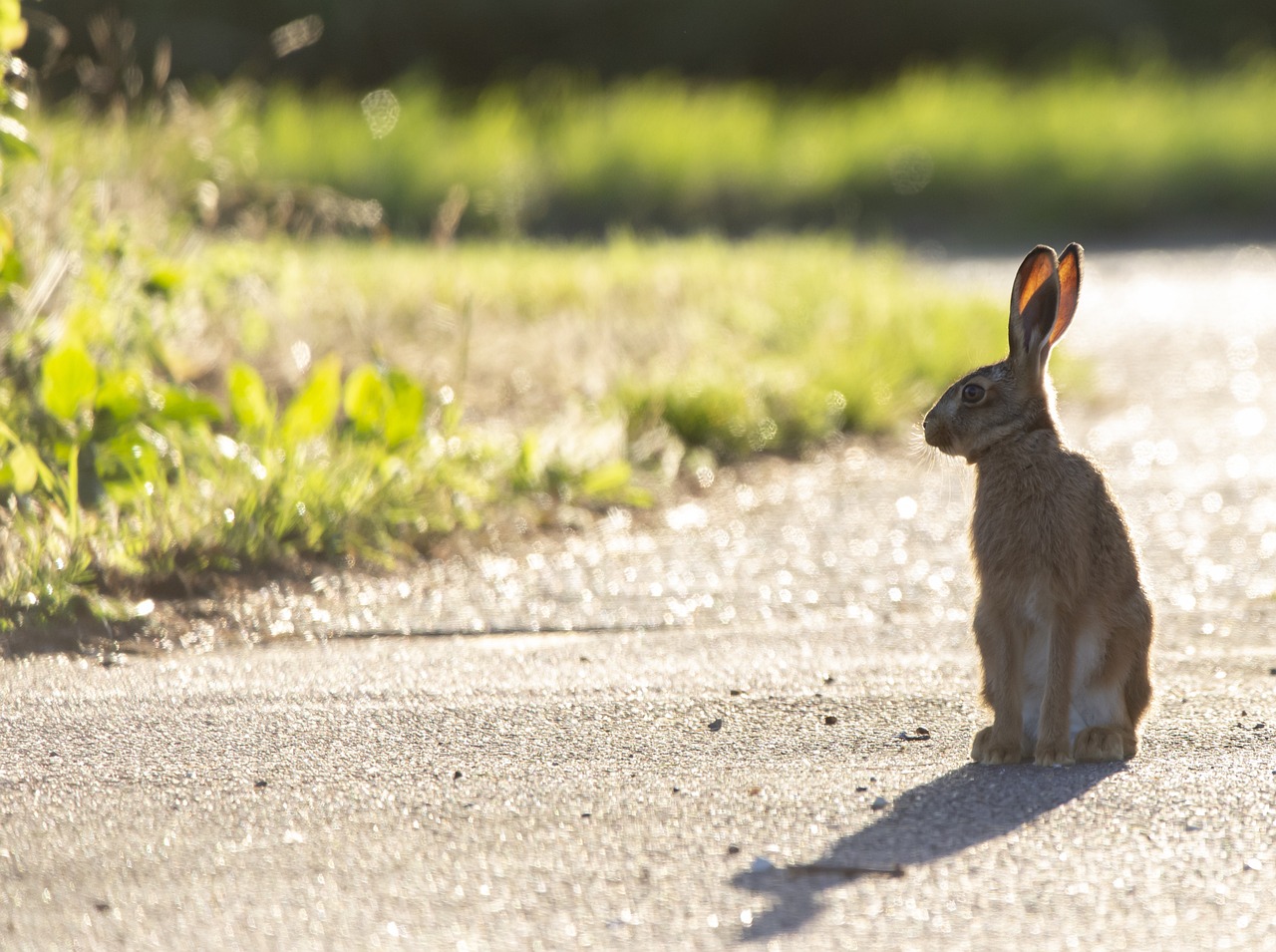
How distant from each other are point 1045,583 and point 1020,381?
0.40m

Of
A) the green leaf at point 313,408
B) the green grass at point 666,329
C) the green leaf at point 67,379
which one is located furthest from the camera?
the green grass at point 666,329

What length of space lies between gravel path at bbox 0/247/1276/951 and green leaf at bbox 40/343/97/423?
69cm

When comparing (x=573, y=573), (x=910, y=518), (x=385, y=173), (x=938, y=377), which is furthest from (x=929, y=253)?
(x=573, y=573)

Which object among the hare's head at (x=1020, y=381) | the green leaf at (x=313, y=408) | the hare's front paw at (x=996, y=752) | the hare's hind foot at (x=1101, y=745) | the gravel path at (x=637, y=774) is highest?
the hare's head at (x=1020, y=381)

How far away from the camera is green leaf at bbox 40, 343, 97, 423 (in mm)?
4211

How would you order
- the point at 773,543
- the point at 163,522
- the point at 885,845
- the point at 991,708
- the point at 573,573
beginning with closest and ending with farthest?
the point at 885,845
the point at 991,708
the point at 163,522
the point at 573,573
the point at 773,543

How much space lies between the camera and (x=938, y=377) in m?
7.28

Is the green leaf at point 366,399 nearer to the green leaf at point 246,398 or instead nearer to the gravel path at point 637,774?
the green leaf at point 246,398

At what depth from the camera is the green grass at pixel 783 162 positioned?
12.6 m

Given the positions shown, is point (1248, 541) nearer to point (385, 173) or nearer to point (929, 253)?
point (929, 253)

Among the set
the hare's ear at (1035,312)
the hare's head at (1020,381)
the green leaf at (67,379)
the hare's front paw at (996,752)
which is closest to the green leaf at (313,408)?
the green leaf at (67,379)

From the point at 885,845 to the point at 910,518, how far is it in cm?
293

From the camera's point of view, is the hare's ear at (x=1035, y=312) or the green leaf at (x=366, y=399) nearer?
the hare's ear at (x=1035, y=312)

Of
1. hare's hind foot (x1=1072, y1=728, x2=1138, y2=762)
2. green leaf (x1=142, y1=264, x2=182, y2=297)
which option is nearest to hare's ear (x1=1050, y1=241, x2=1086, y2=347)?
hare's hind foot (x1=1072, y1=728, x2=1138, y2=762)
